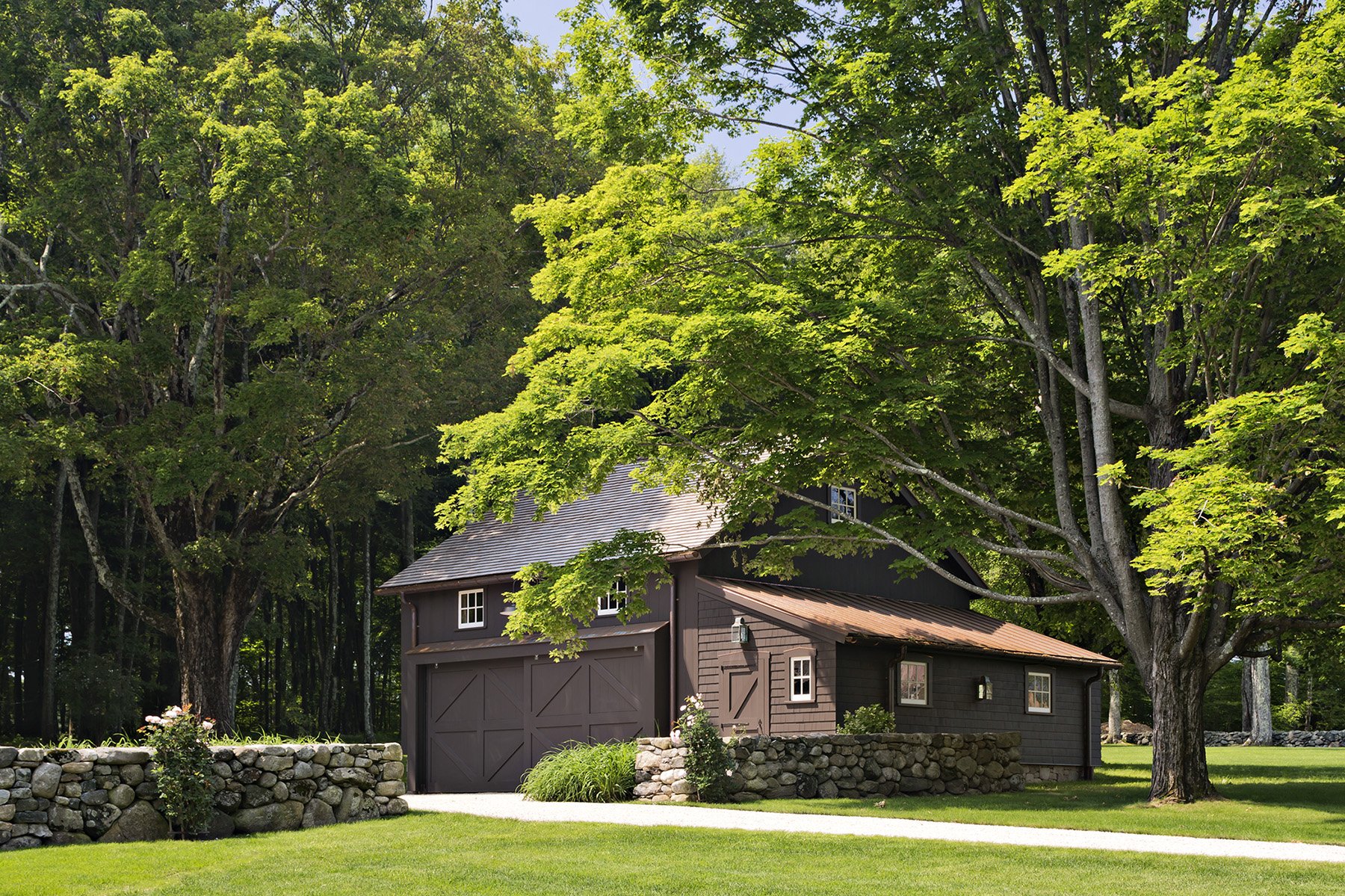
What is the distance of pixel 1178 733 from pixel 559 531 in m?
12.1

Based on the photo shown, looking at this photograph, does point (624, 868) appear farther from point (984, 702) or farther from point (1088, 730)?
point (1088, 730)

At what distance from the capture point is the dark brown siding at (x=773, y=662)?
66.9ft

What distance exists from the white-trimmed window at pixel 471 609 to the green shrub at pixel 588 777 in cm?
646

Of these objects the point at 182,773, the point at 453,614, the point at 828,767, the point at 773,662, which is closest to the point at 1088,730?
the point at 773,662

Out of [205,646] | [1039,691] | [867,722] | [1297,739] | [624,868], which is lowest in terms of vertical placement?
[1297,739]

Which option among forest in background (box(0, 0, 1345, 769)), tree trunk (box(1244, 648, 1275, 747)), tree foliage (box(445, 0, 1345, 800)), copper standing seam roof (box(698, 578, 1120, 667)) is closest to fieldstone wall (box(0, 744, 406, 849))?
tree foliage (box(445, 0, 1345, 800))

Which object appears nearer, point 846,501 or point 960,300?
point 960,300

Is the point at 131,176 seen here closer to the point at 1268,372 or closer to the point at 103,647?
the point at 103,647

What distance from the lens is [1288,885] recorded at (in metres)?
9.57

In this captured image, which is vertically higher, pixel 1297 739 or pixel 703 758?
pixel 703 758

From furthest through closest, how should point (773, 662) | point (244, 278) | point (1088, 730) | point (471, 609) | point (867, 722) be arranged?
point (244, 278)
point (1088, 730)
point (471, 609)
point (773, 662)
point (867, 722)

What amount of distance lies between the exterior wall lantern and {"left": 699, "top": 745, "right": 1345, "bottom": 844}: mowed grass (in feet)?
12.0

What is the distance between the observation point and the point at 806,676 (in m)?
20.7

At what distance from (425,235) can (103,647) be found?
48.5 ft
